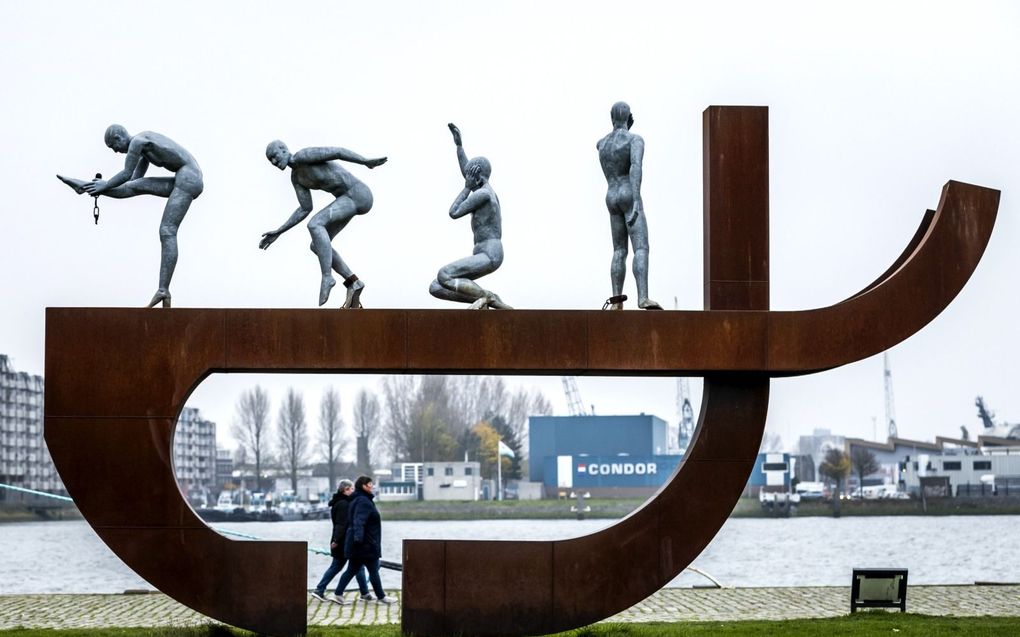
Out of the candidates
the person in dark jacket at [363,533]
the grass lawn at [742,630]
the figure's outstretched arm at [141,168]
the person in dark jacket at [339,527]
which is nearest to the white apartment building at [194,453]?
the person in dark jacket at [339,527]

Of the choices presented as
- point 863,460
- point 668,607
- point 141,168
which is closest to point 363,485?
point 668,607

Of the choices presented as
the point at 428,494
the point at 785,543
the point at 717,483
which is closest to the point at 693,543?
the point at 717,483

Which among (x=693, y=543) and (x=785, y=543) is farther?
(x=785, y=543)

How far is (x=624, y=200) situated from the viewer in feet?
50.0

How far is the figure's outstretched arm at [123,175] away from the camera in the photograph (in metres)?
15.0

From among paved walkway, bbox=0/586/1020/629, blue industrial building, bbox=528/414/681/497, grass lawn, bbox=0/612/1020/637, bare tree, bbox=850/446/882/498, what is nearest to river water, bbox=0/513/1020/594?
paved walkway, bbox=0/586/1020/629

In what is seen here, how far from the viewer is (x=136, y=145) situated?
593 inches

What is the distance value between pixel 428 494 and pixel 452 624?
67.8 metres

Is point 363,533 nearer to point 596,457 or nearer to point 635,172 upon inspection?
point 635,172

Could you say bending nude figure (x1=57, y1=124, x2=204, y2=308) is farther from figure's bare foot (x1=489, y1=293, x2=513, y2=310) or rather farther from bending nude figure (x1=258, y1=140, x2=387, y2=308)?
figure's bare foot (x1=489, y1=293, x2=513, y2=310)

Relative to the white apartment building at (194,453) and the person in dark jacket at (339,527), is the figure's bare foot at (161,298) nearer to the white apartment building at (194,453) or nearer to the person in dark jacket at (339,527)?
the person in dark jacket at (339,527)

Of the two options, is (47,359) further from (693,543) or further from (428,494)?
(428,494)

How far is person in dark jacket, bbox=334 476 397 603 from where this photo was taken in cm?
1867

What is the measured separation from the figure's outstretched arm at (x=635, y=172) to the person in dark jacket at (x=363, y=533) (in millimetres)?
5478
